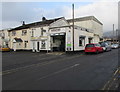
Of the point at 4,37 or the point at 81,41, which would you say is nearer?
the point at 81,41

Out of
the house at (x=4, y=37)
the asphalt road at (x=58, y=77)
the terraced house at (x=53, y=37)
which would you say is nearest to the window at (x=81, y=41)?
the terraced house at (x=53, y=37)

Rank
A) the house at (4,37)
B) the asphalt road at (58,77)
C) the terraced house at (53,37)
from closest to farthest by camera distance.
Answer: the asphalt road at (58,77), the terraced house at (53,37), the house at (4,37)

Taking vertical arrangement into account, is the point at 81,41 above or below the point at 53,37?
below

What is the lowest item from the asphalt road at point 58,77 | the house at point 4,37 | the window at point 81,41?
the asphalt road at point 58,77

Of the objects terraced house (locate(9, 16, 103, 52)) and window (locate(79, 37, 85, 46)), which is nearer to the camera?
terraced house (locate(9, 16, 103, 52))

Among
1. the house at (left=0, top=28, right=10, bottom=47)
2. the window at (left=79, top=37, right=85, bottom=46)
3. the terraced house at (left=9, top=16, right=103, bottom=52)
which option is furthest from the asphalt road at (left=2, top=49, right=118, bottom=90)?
the house at (left=0, top=28, right=10, bottom=47)

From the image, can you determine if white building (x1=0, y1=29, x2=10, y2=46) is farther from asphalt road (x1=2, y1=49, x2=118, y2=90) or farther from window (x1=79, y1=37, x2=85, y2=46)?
asphalt road (x1=2, y1=49, x2=118, y2=90)

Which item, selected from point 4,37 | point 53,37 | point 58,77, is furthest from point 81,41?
point 4,37

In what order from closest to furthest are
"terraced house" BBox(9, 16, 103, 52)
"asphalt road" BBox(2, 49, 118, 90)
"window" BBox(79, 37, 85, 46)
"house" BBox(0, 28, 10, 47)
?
"asphalt road" BBox(2, 49, 118, 90) < "terraced house" BBox(9, 16, 103, 52) < "window" BBox(79, 37, 85, 46) < "house" BBox(0, 28, 10, 47)

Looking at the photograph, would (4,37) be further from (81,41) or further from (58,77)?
(58,77)

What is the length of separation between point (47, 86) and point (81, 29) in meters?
22.8

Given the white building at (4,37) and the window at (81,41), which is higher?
the white building at (4,37)

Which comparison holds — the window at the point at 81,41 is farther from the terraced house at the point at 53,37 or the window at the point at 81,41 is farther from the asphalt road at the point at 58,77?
the asphalt road at the point at 58,77

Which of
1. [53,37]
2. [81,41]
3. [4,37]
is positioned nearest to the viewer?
[81,41]
